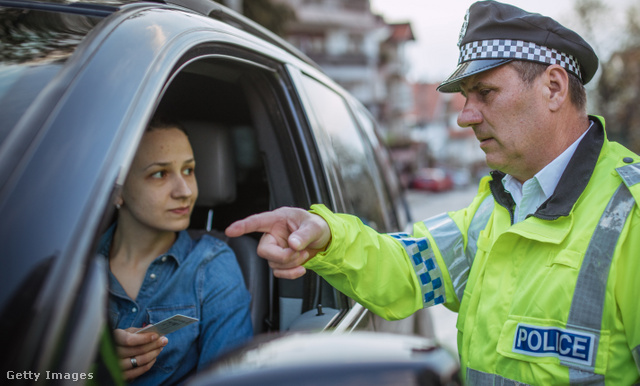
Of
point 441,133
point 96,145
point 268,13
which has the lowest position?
point 441,133

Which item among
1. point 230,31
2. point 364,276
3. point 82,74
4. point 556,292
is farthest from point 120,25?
point 556,292

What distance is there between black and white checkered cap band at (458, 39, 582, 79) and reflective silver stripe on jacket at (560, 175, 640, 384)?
507 millimetres

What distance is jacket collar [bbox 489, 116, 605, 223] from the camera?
140cm

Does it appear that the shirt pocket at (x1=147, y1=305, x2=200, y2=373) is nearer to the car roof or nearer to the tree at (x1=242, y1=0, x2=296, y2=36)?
the car roof

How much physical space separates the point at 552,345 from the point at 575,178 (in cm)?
46

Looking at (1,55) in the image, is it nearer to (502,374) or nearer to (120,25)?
(120,25)

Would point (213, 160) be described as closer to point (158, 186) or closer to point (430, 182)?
point (158, 186)

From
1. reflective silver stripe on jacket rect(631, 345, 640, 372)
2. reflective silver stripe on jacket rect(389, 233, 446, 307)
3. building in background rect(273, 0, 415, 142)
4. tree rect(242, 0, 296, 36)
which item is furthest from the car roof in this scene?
building in background rect(273, 0, 415, 142)

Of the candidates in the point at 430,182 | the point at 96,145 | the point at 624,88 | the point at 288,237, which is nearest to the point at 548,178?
the point at 288,237

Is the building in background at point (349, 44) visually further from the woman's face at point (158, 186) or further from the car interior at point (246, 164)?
the woman's face at point (158, 186)

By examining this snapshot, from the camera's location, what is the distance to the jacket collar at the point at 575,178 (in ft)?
4.59

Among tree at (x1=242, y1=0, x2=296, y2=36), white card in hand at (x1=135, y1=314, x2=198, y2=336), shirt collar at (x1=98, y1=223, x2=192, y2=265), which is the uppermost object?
tree at (x1=242, y1=0, x2=296, y2=36)

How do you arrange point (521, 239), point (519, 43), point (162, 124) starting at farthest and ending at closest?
point (162, 124), point (519, 43), point (521, 239)

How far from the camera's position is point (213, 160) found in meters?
2.25
